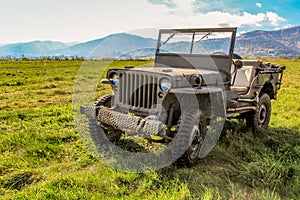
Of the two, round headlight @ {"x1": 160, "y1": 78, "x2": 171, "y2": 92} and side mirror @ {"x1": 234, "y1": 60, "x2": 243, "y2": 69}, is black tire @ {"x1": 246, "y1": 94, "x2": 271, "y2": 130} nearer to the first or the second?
side mirror @ {"x1": 234, "y1": 60, "x2": 243, "y2": 69}

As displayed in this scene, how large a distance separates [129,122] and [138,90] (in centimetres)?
55

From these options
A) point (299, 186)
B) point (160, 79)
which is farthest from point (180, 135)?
point (299, 186)

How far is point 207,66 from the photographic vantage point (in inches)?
209

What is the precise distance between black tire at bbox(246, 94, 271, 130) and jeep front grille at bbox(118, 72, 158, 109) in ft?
9.83

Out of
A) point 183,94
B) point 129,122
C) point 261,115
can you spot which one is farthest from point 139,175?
point 261,115

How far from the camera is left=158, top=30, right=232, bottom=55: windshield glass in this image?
5410 mm

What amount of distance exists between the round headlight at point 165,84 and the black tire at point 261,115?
3.04 metres

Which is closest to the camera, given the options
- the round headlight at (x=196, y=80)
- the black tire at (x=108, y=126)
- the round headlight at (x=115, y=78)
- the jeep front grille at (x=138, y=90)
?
the jeep front grille at (x=138, y=90)

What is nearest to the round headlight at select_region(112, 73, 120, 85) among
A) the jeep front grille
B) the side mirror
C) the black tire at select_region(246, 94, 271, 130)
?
the jeep front grille

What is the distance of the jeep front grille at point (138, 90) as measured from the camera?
408cm

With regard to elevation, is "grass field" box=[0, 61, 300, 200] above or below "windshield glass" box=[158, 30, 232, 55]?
below

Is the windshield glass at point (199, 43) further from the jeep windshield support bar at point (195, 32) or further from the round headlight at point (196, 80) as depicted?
the round headlight at point (196, 80)

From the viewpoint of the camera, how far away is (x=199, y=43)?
5543 mm

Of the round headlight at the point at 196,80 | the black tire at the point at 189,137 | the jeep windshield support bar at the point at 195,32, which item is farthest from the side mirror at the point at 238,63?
the black tire at the point at 189,137
